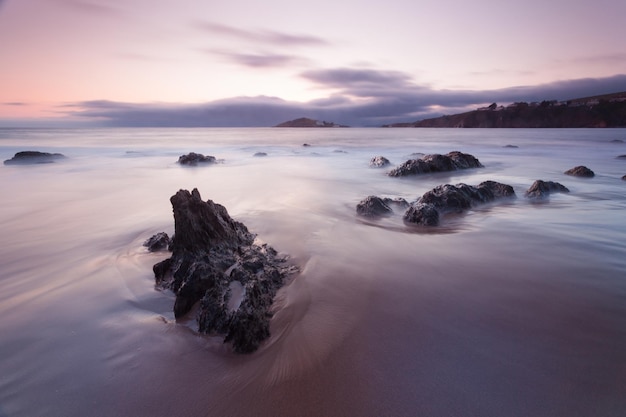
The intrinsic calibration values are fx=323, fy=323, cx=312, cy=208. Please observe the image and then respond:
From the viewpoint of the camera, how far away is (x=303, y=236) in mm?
4680

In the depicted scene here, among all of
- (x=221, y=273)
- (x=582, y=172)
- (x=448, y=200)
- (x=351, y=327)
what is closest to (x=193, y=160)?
(x=448, y=200)

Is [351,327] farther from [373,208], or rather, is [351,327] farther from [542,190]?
[542,190]

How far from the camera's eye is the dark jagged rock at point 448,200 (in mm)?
5180

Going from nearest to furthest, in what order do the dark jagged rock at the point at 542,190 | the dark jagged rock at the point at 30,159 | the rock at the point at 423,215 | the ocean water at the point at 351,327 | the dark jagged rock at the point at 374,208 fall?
the ocean water at the point at 351,327 < the rock at the point at 423,215 < the dark jagged rock at the point at 374,208 < the dark jagged rock at the point at 542,190 < the dark jagged rock at the point at 30,159

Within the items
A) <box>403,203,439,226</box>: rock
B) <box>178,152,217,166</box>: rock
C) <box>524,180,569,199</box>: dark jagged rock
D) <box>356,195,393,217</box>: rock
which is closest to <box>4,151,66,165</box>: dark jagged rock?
<box>178,152,217,166</box>: rock

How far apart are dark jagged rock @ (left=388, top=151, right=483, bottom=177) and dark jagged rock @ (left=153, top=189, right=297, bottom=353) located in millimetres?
7794

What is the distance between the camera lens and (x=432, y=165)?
11141 millimetres

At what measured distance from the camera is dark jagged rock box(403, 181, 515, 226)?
5180 millimetres

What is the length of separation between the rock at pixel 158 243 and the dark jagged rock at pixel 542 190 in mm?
7358

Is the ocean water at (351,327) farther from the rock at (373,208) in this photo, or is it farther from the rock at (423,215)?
the rock at (373,208)

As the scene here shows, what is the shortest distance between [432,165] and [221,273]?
9.87 m

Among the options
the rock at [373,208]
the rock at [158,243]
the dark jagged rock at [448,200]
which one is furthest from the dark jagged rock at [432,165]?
the rock at [158,243]

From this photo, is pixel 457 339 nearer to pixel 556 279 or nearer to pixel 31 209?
pixel 556 279

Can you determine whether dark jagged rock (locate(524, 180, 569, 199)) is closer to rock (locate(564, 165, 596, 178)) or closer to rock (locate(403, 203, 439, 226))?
rock (locate(403, 203, 439, 226))
